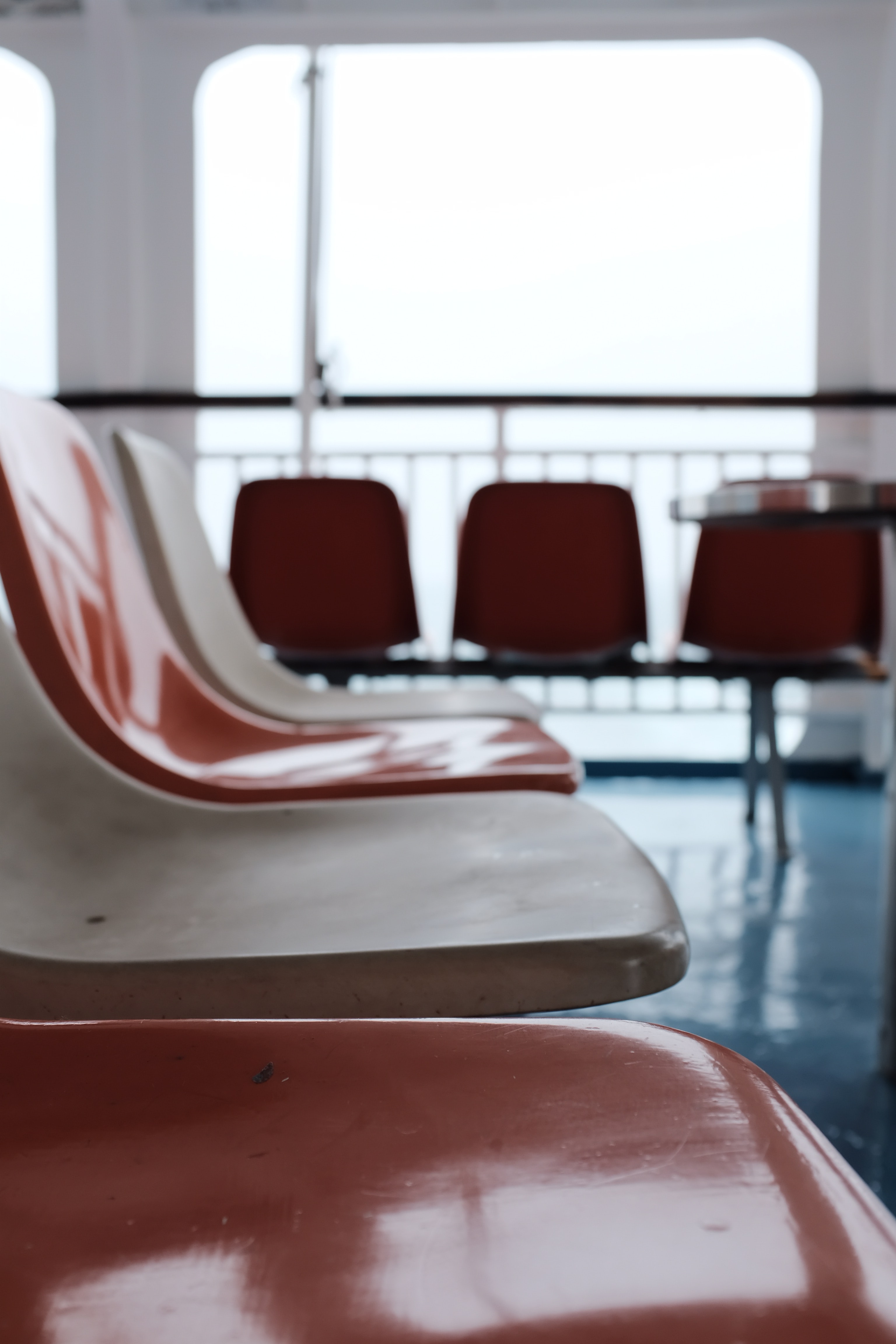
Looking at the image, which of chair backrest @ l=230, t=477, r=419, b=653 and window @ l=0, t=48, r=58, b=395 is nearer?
chair backrest @ l=230, t=477, r=419, b=653

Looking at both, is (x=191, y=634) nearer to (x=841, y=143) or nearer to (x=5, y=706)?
(x=5, y=706)

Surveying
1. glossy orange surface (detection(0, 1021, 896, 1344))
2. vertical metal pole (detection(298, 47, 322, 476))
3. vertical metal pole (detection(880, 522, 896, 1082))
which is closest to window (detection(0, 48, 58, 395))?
vertical metal pole (detection(298, 47, 322, 476))

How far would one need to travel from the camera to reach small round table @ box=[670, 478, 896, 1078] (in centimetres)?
145

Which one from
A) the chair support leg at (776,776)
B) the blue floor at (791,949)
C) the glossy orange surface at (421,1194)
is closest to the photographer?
the glossy orange surface at (421,1194)

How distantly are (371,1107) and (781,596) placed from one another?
2.69 metres

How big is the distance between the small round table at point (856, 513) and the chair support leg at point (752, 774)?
1220 mm

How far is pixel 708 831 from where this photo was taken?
113 inches

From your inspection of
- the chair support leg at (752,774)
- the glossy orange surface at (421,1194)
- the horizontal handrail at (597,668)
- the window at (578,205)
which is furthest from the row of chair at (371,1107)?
the window at (578,205)

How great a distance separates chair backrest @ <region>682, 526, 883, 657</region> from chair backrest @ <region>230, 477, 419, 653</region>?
771 mm

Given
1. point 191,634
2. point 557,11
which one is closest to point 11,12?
point 557,11

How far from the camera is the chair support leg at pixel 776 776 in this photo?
8.33ft

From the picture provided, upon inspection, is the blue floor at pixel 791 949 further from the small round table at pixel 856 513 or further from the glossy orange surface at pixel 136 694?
the glossy orange surface at pixel 136 694

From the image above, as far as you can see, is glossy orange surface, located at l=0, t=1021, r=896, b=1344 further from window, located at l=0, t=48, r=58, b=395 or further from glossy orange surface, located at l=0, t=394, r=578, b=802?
window, located at l=0, t=48, r=58, b=395

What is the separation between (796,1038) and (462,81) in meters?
3.70
